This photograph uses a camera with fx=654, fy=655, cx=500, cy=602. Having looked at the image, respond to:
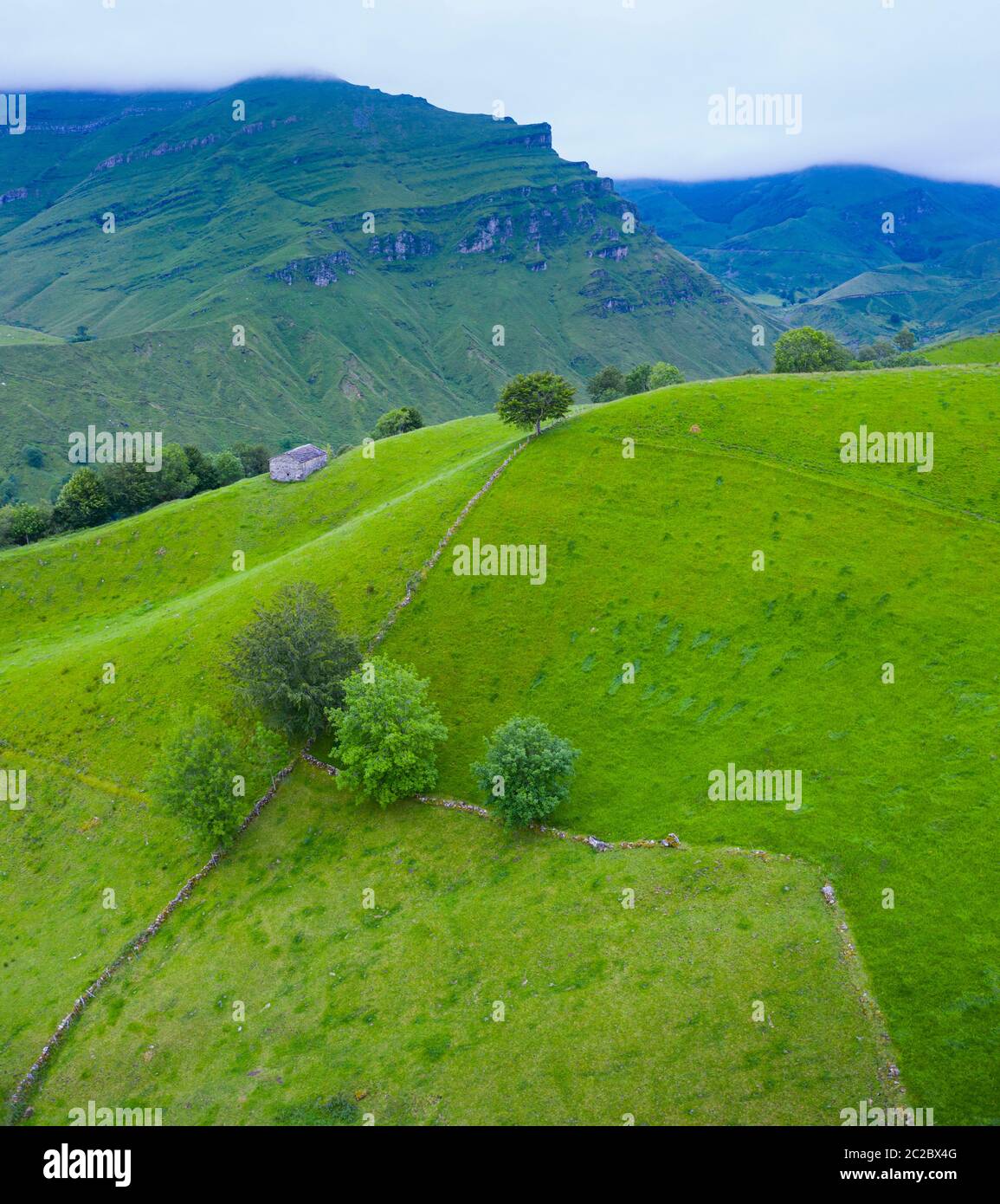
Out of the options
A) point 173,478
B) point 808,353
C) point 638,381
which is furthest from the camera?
point 638,381

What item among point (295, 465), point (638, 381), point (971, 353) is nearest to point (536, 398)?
point (295, 465)

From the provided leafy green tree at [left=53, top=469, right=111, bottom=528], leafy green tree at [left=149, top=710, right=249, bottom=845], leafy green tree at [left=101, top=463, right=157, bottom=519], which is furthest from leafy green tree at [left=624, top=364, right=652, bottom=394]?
leafy green tree at [left=149, top=710, right=249, bottom=845]

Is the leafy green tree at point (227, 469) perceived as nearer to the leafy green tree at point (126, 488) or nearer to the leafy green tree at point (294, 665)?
the leafy green tree at point (126, 488)

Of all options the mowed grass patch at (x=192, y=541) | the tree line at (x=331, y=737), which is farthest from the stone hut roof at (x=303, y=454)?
the tree line at (x=331, y=737)

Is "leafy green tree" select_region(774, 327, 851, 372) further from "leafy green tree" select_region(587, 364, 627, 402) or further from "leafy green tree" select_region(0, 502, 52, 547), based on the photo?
"leafy green tree" select_region(0, 502, 52, 547)

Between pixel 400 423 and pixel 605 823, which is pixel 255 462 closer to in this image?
pixel 400 423
